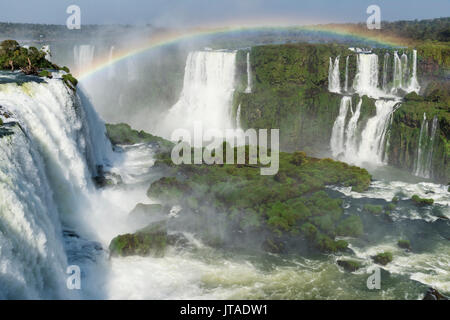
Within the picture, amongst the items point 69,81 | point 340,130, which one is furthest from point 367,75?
point 69,81

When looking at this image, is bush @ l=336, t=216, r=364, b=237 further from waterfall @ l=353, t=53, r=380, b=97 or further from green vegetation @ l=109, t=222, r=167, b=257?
waterfall @ l=353, t=53, r=380, b=97

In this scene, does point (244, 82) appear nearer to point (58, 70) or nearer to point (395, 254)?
point (58, 70)

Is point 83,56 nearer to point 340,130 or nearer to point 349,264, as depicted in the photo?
point 340,130
